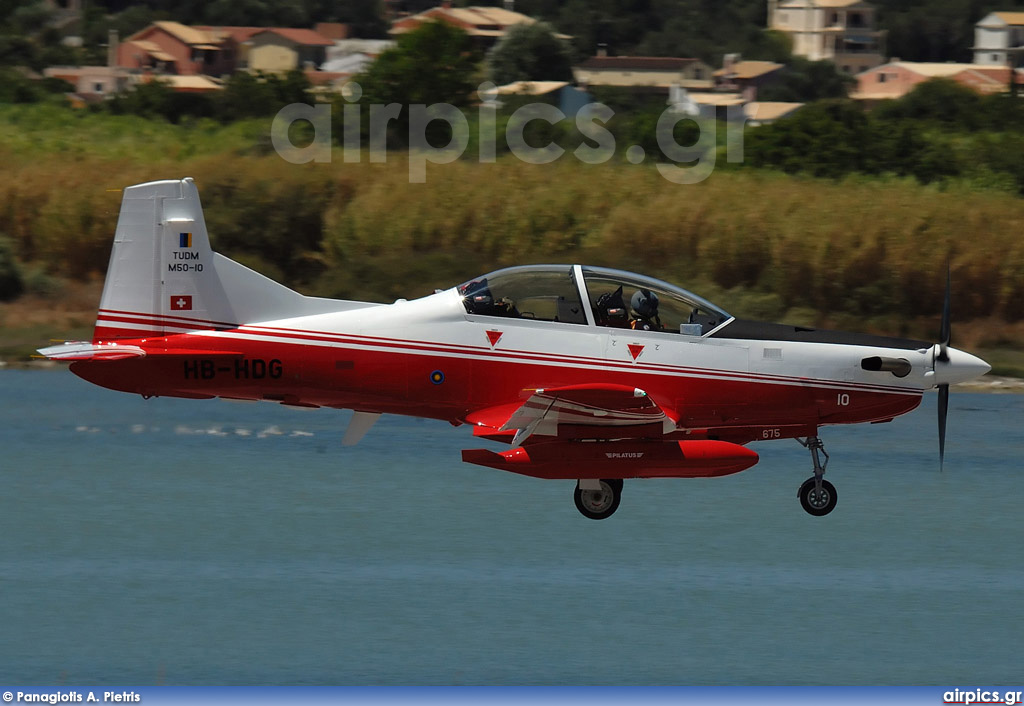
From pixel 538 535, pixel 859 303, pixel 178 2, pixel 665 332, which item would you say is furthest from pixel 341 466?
pixel 178 2

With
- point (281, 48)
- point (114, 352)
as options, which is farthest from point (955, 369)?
point (281, 48)

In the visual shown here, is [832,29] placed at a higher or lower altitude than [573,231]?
higher

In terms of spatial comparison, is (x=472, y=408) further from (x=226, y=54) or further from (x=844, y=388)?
(x=226, y=54)

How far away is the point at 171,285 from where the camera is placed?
522 inches

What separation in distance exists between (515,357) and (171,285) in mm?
3341

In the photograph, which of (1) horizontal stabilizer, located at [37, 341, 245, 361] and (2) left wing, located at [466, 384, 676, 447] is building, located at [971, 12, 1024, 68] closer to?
(2) left wing, located at [466, 384, 676, 447]

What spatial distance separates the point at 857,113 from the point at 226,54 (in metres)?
47.9

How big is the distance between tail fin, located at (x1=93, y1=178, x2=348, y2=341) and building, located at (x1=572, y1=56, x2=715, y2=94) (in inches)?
1930

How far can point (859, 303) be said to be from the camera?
26406 millimetres

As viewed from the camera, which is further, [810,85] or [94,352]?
[810,85]

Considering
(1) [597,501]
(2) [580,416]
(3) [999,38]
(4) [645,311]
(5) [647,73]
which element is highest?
(3) [999,38]

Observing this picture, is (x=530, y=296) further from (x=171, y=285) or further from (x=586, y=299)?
(x=171, y=285)

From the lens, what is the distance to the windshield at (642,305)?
42.4ft

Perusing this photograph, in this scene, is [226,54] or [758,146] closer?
[758,146]
